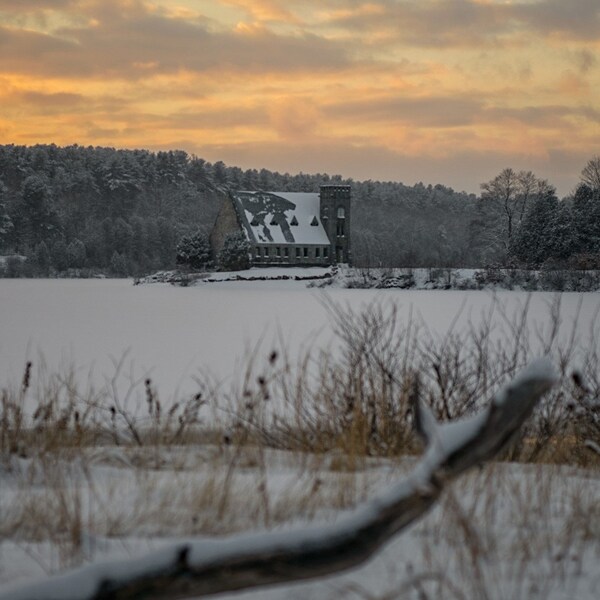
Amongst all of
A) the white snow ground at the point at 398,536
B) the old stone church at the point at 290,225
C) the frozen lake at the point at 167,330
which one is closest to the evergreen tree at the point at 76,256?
the old stone church at the point at 290,225

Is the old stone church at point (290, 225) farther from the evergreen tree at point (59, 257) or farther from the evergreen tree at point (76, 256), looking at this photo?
the evergreen tree at point (76, 256)

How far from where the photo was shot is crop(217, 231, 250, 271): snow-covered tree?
62.9m

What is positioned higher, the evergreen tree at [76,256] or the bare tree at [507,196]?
the bare tree at [507,196]

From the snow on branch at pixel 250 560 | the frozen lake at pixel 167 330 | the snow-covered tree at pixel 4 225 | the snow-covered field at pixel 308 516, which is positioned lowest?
the frozen lake at pixel 167 330

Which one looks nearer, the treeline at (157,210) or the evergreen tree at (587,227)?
the evergreen tree at (587,227)

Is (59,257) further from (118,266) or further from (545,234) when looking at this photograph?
(545,234)

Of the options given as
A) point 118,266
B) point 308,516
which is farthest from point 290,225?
point 308,516

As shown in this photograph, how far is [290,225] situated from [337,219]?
15.3 ft

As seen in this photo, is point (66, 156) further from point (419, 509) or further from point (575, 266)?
Result: point (419, 509)

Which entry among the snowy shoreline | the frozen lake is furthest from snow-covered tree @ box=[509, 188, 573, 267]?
the frozen lake

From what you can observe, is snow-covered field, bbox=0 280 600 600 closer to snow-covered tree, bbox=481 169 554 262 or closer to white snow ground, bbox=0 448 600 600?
white snow ground, bbox=0 448 600 600

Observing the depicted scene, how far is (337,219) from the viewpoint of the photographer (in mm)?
75812

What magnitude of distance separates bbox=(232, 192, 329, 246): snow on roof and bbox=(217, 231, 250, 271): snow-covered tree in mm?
6866

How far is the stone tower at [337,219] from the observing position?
247 feet
